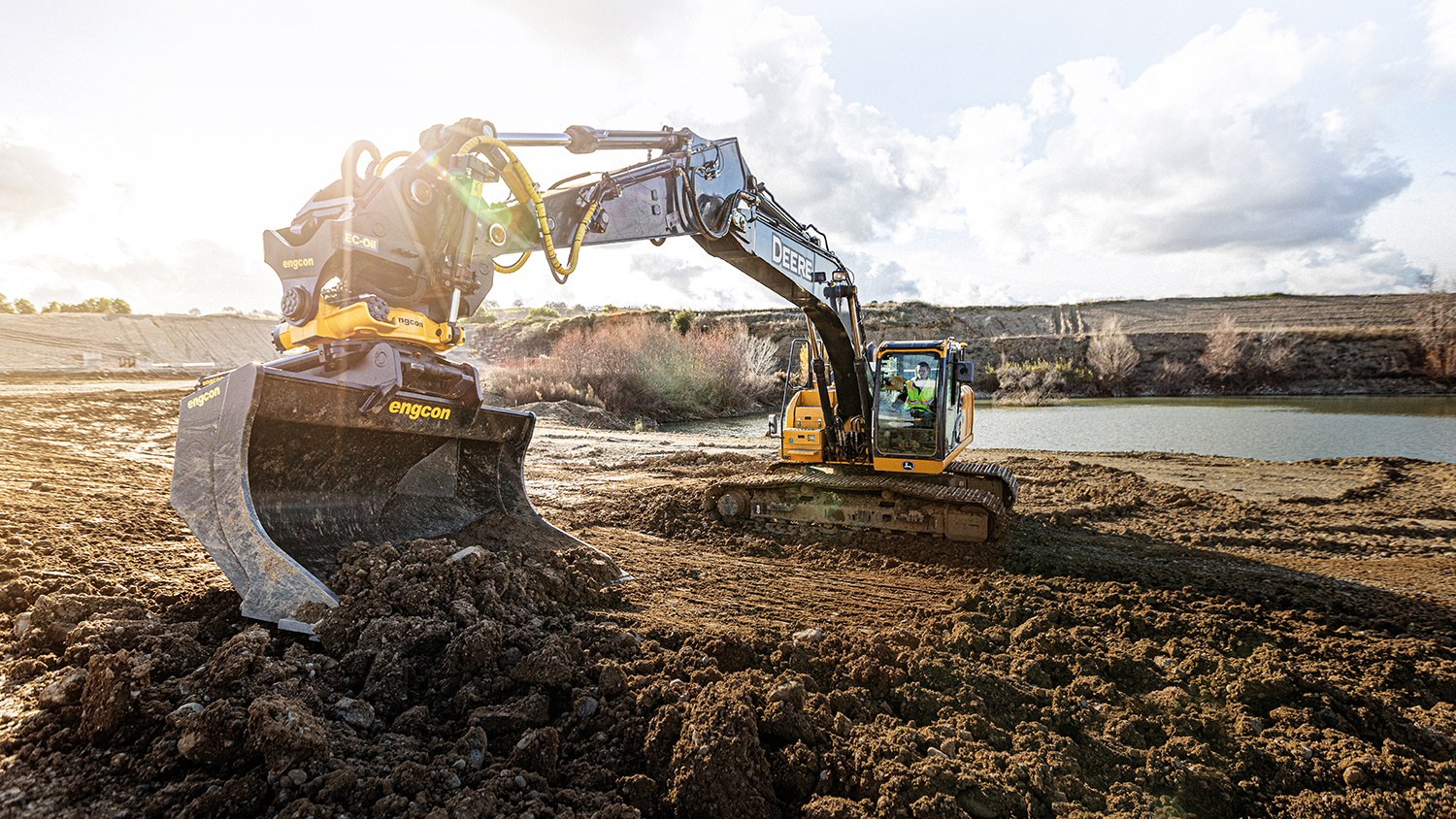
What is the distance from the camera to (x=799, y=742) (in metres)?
2.74

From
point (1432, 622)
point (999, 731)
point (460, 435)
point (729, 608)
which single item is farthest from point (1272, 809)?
point (460, 435)

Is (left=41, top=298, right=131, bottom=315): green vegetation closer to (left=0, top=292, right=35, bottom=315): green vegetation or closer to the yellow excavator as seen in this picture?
(left=0, top=292, right=35, bottom=315): green vegetation

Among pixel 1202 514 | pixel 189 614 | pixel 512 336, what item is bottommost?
pixel 1202 514

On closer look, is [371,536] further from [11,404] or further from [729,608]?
[11,404]

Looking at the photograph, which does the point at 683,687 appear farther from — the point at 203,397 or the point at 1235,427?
the point at 1235,427

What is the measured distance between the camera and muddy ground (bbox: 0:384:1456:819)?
2424 mm

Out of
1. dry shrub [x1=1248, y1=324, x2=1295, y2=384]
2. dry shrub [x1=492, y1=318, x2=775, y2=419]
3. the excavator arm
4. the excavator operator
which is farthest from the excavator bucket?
dry shrub [x1=1248, y1=324, x2=1295, y2=384]

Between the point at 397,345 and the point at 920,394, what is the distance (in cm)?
547

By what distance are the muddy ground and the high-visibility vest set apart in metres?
2.15

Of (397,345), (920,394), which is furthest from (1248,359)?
(397,345)

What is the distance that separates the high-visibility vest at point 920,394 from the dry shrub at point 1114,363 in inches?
1300

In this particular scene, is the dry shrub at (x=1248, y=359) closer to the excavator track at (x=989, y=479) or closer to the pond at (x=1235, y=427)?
the pond at (x=1235, y=427)

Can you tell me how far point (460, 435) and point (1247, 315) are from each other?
6311 centimetres

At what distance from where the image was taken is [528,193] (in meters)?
4.41
